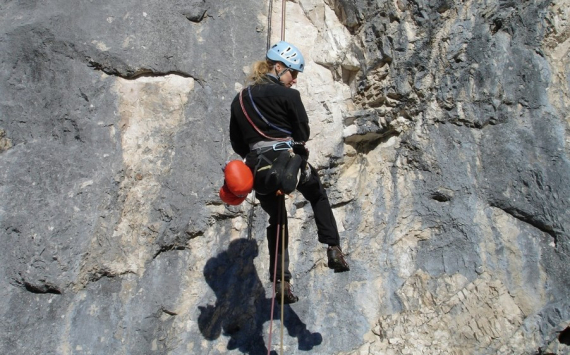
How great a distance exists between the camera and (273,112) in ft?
15.1

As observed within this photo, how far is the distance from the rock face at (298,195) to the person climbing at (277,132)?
82cm

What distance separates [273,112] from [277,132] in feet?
0.51

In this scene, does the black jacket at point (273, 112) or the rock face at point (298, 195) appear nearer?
the black jacket at point (273, 112)

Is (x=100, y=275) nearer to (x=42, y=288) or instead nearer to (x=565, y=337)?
(x=42, y=288)

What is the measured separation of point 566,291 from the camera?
15.8 feet

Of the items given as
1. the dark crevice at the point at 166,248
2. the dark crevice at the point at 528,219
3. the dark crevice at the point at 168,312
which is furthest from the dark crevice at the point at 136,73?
the dark crevice at the point at 528,219

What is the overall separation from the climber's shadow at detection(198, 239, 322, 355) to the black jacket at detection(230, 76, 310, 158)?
1.28 meters

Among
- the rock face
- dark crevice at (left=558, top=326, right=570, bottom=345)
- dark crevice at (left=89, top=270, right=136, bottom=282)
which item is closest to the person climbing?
the rock face

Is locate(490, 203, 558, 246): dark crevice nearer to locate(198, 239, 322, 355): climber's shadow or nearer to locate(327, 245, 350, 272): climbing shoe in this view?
locate(327, 245, 350, 272): climbing shoe

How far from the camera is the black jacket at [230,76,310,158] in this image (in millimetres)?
4584

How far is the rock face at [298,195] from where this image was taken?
5.05m

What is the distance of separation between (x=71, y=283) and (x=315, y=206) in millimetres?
2129

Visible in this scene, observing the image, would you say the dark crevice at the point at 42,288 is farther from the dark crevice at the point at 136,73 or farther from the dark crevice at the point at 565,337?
the dark crevice at the point at 565,337

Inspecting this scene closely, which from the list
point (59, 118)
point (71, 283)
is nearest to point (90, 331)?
point (71, 283)
